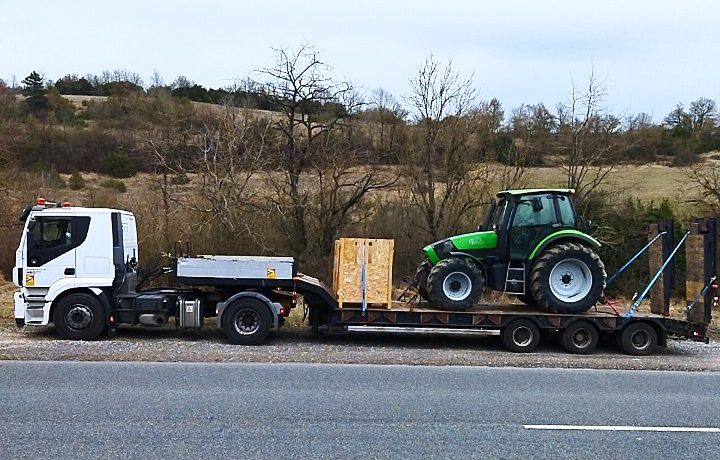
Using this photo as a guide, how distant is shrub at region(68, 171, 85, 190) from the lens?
31.1 meters

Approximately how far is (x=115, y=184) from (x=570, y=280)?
75.6 ft

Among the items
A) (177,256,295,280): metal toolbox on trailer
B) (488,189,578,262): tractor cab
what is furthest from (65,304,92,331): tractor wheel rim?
(488,189,578,262): tractor cab

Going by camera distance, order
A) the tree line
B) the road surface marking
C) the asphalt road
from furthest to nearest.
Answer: the tree line
the road surface marking
the asphalt road

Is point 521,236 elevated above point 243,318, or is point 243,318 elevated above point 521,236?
point 521,236

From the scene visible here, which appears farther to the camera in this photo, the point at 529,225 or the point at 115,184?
the point at 115,184

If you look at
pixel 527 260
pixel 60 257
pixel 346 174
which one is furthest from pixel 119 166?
pixel 527 260

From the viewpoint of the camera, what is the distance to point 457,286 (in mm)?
13266

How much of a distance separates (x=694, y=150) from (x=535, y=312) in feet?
95.4

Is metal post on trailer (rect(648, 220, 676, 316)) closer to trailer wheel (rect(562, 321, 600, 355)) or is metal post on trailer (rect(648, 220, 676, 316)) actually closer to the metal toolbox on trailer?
trailer wheel (rect(562, 321, 600, 355))

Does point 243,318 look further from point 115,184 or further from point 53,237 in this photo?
point 115,184

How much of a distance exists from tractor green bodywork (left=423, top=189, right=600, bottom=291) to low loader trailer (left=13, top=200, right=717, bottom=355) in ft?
3.12

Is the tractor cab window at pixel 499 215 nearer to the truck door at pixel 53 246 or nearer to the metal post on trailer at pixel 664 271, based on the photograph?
the metal post on trailer at pixel 664 271

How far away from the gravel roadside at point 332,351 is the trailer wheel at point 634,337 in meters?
0.21

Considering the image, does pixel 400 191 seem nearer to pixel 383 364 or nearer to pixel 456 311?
pixel 456 311
